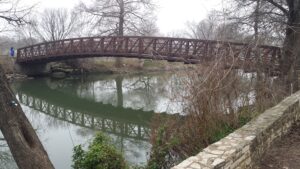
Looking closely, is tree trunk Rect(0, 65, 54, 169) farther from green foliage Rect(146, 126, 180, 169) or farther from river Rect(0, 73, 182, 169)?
river Rect(0, 73, 182, 169)

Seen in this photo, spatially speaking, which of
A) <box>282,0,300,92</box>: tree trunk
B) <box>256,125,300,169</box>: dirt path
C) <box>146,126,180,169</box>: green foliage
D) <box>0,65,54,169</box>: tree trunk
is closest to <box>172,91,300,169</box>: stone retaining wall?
<box>256,125,300,169</box>: dirt path

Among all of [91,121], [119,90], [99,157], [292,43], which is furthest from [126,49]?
[99,157]

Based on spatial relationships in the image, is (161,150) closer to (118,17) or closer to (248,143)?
(248,143)

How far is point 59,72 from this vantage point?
36.5m

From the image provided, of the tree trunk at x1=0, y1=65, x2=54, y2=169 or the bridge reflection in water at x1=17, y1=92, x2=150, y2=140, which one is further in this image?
the bridge reflection in water at x1=17, y1=92, x2=150, y2=140

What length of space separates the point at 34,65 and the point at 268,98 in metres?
29.9

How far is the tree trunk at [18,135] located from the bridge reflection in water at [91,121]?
5391 millimetres

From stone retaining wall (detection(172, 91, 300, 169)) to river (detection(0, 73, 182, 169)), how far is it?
8.34ft

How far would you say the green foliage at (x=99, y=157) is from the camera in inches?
288

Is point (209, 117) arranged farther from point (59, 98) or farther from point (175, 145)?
point (59, 98)

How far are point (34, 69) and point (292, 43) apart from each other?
27.2m

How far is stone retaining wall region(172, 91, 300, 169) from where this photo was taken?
476 centimetres

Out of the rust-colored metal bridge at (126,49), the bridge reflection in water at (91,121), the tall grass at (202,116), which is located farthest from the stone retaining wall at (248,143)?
the bridge reflection in water at (91,121)

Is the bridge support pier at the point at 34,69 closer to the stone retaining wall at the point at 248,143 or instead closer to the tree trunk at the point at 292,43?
the tree trunk at the point at 292,43
